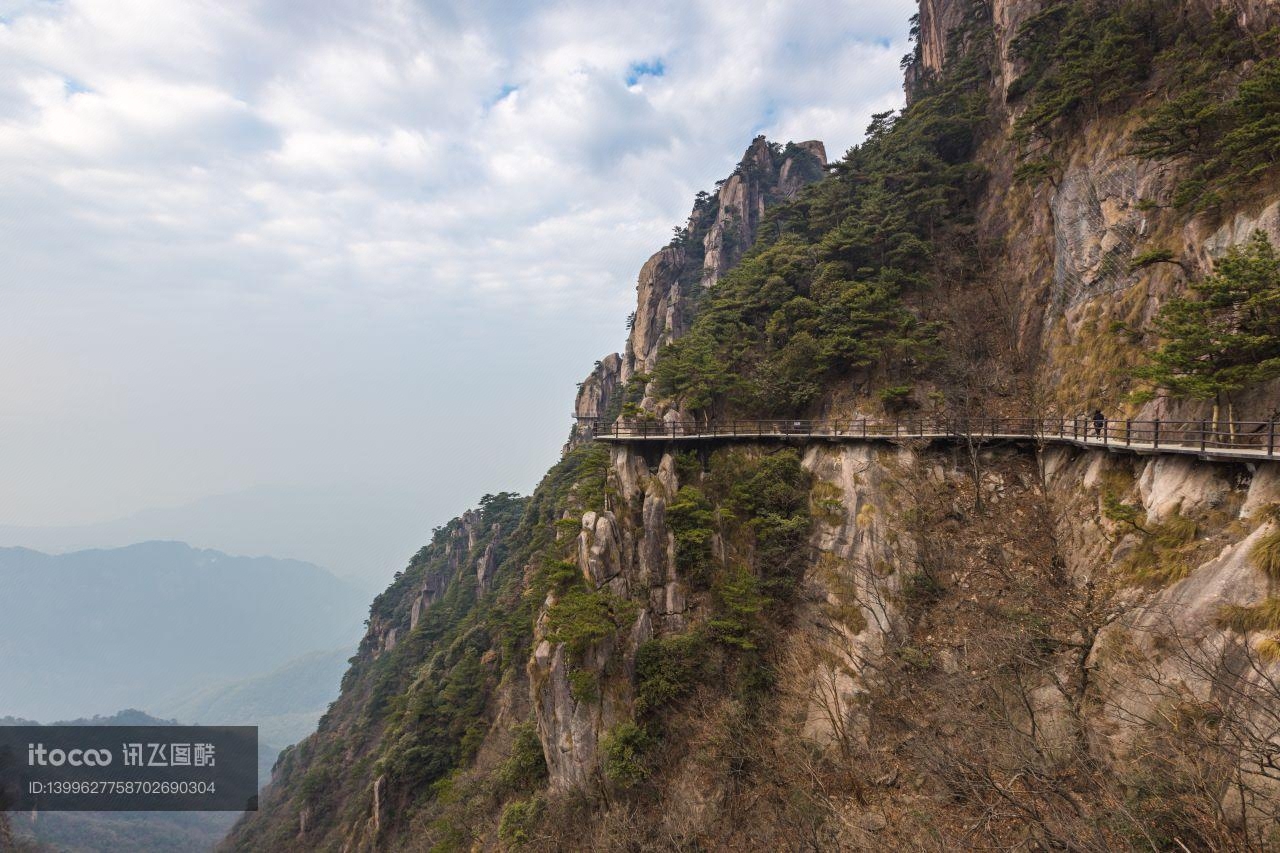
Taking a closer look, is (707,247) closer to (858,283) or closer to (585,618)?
(858,283)

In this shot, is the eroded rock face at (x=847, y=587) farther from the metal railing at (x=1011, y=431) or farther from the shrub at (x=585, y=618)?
the shrub at (x=585, y=618)

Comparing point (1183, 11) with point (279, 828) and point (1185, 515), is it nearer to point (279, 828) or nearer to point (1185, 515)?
point (1185, 515)

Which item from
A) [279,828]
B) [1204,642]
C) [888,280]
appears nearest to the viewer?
[1204,642]

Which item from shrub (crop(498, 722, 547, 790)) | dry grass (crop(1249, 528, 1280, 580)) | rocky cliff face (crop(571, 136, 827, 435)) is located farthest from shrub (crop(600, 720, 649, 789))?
rocky cliff face (crop(571, 136, 827, 435))

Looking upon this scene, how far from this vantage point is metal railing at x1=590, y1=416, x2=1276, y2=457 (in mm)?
14047

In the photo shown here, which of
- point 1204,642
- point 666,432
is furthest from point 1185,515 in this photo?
point 666,432

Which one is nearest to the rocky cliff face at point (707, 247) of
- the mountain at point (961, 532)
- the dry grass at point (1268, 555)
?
the mountain at point (961, 532)

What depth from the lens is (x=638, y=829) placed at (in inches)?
731

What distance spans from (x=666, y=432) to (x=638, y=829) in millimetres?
16807

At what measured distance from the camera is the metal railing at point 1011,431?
46.1ft

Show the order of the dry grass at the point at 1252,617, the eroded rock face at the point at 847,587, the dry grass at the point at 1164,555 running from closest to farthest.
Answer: the dry grass at the point at 1252,617, the dry grass at the point at 1164,555, the eroded rock face at the point at 847,587

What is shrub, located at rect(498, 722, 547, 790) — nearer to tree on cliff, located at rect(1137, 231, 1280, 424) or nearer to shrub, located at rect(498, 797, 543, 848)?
shrub, located at rect(498, 797, 543, 848)

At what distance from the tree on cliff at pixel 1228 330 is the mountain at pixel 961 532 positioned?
0.34 ft

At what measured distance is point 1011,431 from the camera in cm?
2211
